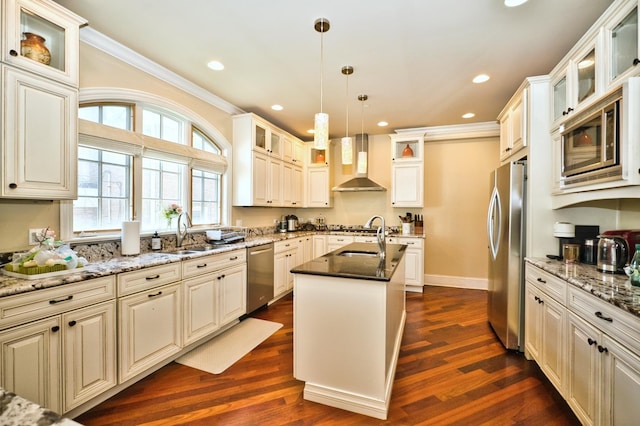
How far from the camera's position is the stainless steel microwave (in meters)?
1.64

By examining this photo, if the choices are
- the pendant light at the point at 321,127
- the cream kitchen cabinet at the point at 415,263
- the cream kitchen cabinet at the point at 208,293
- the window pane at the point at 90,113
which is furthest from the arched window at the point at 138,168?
the cream kitchen cabinet at the point at 415,263

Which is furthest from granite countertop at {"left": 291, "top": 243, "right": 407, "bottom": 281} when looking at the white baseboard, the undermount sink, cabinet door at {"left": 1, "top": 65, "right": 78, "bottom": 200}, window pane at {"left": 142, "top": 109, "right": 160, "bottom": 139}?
the white baseboard

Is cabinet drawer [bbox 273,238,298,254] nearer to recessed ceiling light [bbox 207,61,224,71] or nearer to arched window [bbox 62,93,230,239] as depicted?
arched window [bbox 62,93,230,239]

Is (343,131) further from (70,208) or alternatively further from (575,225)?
(70,208)

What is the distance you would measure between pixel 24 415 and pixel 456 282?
526cm

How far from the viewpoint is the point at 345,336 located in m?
1.95

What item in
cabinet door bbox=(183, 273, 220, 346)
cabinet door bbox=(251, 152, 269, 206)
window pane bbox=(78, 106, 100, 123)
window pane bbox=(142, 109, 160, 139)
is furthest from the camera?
cabinet door bbox=(251, 152, 269, 206)

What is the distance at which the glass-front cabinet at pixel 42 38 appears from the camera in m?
1.71

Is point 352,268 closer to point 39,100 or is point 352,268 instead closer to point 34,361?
point 34,361

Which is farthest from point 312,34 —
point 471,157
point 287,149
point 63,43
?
point 471,157

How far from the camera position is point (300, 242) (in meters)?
4.71

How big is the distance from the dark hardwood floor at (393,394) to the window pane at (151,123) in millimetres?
2269

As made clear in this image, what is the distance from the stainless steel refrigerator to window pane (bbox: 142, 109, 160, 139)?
3558mm

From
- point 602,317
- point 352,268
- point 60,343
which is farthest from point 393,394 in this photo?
point 60,343
